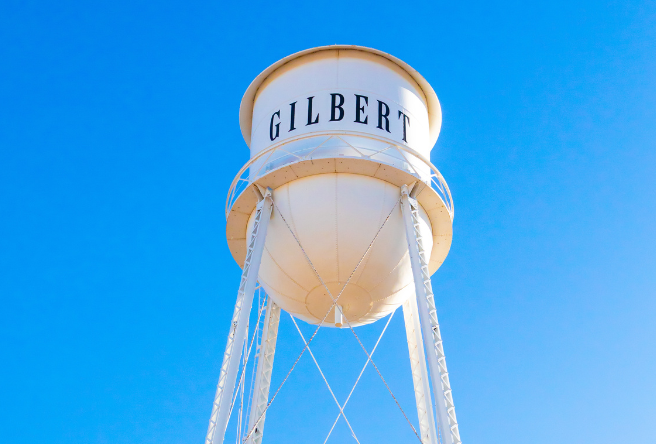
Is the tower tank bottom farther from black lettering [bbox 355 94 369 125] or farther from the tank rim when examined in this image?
the tank rim

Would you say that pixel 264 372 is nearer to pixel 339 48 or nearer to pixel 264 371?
pixel 264 371

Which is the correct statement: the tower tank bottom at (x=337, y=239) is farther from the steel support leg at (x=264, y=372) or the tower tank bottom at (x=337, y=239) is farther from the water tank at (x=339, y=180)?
the steel support leg at (x=264, y=372)

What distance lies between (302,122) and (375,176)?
1.72 meters

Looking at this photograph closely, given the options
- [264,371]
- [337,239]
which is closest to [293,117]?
[337,239]

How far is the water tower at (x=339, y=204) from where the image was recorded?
36.7 ft

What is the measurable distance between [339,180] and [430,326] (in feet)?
9.75

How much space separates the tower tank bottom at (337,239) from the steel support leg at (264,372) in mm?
1977

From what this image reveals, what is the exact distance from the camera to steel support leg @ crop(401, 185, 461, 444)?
31.1 feet

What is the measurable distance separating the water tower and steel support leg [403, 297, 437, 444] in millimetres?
27

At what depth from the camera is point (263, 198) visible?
11633 mm

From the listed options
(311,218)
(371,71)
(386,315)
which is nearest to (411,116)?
(371,71)

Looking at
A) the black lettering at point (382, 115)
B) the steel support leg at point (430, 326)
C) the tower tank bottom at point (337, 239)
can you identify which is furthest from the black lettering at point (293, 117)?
the steel support leg at point (430, 326)

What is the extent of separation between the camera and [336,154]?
11.3m

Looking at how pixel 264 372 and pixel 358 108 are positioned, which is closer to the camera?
pixel 358 108
